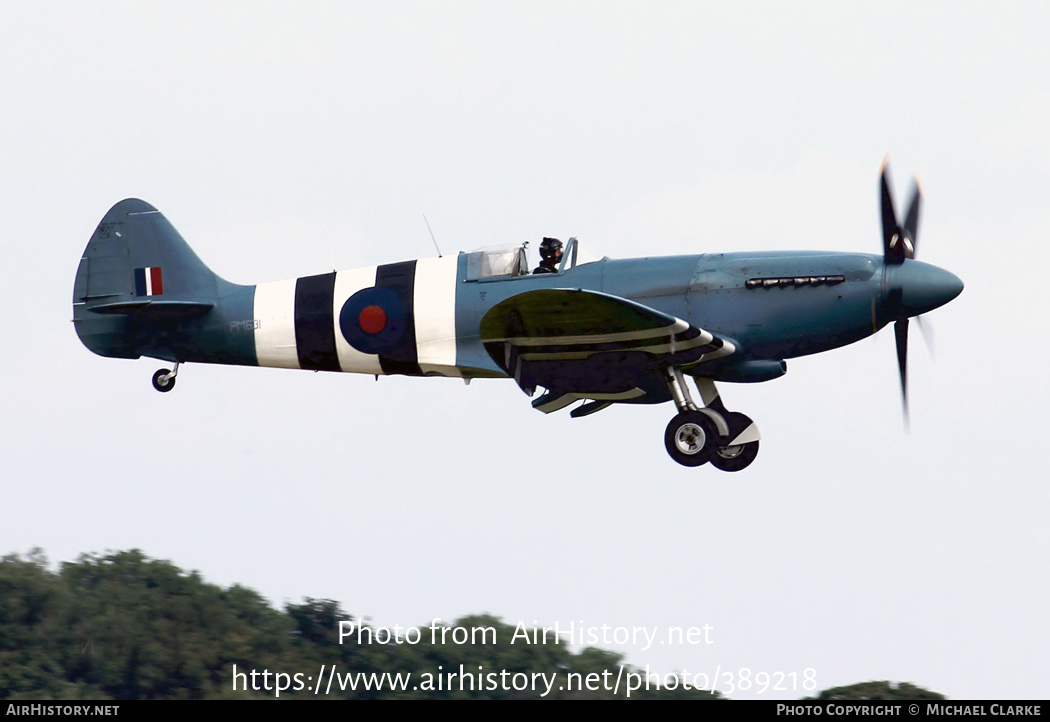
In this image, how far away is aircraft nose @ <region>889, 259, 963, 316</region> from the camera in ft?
44.1

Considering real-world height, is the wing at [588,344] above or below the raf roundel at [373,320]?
below

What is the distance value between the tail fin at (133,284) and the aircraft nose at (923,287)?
6558mm

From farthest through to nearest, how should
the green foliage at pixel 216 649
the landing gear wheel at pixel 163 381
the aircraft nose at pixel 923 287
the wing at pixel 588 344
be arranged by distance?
the green foliage at pixel 216 649 < the landing gear wheel at pixel 163 381 < the aircraft nose at pixel 923 287 < the wing at pixel 588 344

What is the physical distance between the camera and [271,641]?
62.1 ft

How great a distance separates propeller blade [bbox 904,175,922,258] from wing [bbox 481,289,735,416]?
208cm

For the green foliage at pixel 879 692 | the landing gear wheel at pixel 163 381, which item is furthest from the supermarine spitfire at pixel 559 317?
the green foliage at pixel 879 692

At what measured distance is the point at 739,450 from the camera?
14.1 meters

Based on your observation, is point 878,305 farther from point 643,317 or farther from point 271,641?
point 271,641

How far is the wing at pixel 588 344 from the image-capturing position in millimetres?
13148

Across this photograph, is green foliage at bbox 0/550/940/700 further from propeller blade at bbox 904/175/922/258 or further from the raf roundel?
propeller blade at bbox 904/175/922/258

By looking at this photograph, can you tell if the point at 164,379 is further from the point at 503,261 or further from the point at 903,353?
the point at 903,353

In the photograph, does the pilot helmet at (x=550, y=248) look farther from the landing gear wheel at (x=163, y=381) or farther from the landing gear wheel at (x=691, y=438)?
the landing gear wheel at (x=163, y=381)

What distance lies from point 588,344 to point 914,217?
3326 mm
